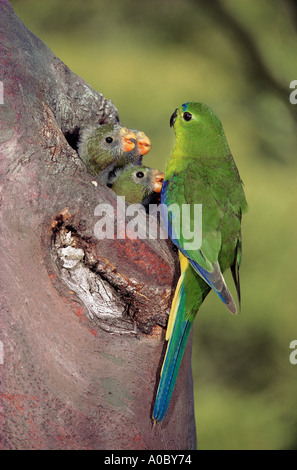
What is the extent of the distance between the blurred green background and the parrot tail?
784 mm

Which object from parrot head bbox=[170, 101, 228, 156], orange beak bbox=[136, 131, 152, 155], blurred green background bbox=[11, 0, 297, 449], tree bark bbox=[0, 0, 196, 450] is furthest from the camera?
blurred green background bbox=[11, 0, 297, 449]

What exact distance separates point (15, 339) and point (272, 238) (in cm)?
101

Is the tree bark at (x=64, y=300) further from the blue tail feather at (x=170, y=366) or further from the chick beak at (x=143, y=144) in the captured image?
the chick beak at (x=143, y=144)

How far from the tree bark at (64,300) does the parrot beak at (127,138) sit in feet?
0.78

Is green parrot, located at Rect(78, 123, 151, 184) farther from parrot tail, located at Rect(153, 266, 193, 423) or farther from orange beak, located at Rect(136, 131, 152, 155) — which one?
parrot tail, located at Rect(153, 266, 193, 423)

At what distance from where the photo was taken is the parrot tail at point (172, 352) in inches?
29.5

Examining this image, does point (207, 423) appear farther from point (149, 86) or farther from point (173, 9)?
point (173, 9)

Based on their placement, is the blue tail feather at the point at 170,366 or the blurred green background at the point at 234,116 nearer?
the blue tail feather at the point at 170,366

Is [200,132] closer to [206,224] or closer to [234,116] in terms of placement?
[206,224]

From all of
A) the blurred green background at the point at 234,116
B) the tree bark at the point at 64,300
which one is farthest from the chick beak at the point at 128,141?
the blurred green background at the point at 234,116

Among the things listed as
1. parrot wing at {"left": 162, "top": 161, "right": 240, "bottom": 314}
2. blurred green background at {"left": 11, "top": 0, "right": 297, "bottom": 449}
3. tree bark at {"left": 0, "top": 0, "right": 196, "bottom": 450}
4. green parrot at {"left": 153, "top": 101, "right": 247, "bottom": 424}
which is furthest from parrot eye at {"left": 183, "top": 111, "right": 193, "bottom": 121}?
blurred green background at {"left": 11, "top": 0, "right": 297, "bottom": 449}

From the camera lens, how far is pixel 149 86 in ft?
5.15

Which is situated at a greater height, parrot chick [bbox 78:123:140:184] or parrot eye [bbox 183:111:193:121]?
parrot eye [bbox 183:111:193:121]

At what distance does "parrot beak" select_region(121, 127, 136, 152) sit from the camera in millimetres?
988
